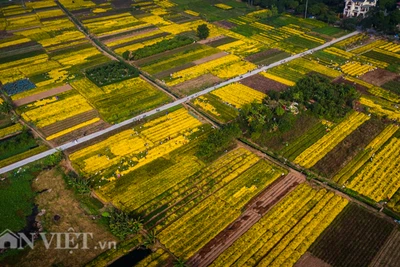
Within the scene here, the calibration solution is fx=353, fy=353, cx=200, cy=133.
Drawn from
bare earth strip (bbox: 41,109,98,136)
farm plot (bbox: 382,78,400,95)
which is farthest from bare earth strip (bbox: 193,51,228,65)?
farm plot (bbox: 382,78,400,95)

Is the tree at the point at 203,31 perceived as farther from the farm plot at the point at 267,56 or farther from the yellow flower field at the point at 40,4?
the yellow flower field at the point at 40,4

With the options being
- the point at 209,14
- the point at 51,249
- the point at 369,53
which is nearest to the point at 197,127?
the point at 51,249

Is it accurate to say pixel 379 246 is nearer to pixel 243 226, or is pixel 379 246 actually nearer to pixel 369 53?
pixel 243 226

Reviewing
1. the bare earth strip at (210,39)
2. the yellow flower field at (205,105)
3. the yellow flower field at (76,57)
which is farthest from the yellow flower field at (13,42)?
the yellow flower field at (205,105)

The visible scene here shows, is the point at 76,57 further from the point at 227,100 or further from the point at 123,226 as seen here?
the point at 123,226

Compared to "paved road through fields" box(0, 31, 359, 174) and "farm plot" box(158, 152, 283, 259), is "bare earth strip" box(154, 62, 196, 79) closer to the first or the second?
"paved road through fields" box(0, 31, 359, 174)

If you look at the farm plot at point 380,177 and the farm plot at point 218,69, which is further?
the farm plot at point 218,69
